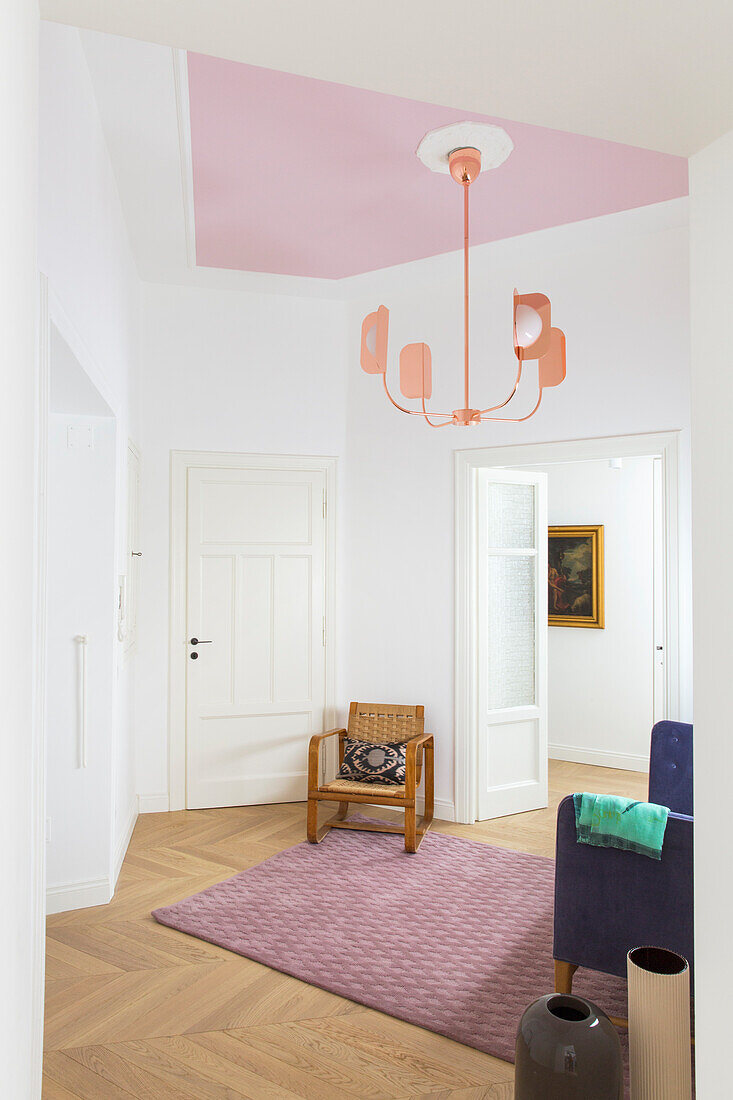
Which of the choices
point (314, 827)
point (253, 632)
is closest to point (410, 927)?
point (314, 827)

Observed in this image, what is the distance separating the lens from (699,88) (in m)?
1.17

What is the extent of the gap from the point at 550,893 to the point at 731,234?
308 centimetres

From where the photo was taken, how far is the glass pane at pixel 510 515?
185 inches

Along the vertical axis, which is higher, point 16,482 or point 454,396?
point 454,396

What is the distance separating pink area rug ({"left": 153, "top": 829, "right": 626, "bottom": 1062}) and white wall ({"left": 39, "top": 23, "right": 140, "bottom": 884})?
2.47 feet

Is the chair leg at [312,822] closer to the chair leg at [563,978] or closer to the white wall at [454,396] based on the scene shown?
the white wall at [454,396]

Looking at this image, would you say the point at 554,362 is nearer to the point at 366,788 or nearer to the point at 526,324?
the point at 526,324

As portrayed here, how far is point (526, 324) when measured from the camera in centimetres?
271

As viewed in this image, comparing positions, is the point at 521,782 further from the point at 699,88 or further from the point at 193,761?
the point at 699,88

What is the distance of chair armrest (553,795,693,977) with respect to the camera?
2355 millimetres

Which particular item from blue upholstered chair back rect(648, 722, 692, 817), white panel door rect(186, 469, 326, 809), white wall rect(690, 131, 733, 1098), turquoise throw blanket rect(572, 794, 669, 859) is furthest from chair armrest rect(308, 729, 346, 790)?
white wall rect(690, 131, 733, 1098)

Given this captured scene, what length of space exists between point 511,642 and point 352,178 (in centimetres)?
268

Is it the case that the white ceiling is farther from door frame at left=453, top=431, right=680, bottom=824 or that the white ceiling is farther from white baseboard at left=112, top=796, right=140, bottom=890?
white baseboard at left=112, top=796, right=140, bottom=890

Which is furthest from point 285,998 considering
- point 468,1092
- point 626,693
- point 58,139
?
point 626,693
